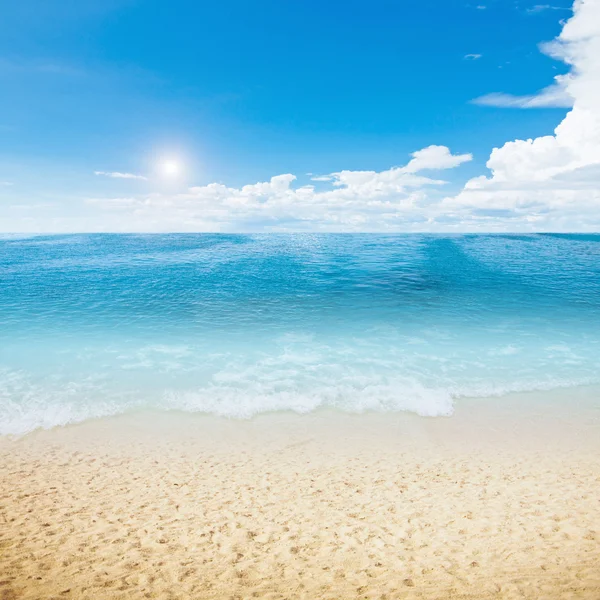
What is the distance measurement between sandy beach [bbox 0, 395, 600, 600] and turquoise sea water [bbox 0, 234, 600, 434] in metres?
2.42

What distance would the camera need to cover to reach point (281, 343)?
87.9 feet

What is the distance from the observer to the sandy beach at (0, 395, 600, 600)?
734 centimetres

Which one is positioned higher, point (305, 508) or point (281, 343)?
point (281, 343)

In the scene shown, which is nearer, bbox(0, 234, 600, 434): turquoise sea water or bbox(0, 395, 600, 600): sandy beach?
bbox(0, 395, 600, 600): sandy beach

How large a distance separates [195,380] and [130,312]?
18853 mm

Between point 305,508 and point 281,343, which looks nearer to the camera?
point 305,508

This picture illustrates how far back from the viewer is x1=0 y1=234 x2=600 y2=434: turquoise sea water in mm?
18141

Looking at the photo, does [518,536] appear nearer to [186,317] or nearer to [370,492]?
[370,492]

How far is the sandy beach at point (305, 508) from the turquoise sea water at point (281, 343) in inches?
95.1

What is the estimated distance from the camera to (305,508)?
993 centimetres

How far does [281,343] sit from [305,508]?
1717 centimetres

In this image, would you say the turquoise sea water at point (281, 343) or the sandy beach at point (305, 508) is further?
the turquoise sea water at point (281, 343)

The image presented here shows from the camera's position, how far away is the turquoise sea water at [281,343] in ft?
59.5

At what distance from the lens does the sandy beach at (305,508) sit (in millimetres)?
7336
